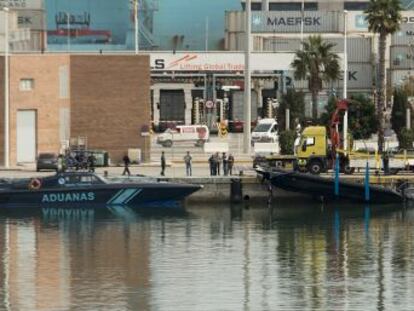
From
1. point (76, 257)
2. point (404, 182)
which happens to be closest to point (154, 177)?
point (404, 182)

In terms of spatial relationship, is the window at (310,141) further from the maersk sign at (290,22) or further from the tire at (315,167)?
the maersk sign at (290,22)

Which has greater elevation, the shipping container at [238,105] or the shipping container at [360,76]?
the shipping container at [360,76]

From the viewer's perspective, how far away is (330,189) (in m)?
70.1

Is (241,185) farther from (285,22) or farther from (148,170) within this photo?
(285,22)

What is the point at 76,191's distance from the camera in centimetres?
6812

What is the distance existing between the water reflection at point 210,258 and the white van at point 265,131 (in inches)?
1468

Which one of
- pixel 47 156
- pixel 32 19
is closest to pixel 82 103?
pixel 47 156

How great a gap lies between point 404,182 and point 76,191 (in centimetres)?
1683

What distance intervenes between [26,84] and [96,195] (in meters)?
18.4

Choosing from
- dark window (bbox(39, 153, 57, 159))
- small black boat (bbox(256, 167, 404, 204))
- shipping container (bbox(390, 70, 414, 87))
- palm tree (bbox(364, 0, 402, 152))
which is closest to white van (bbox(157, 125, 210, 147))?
palm tree (bbox(364, 0, 402, 152))

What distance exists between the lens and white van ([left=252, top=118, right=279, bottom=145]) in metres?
108

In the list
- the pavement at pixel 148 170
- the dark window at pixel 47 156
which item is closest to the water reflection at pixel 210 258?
the pavement at pixel 148 170

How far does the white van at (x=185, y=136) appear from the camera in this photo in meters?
108

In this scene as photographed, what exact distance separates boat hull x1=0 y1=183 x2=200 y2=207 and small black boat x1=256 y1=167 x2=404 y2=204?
219 inches
